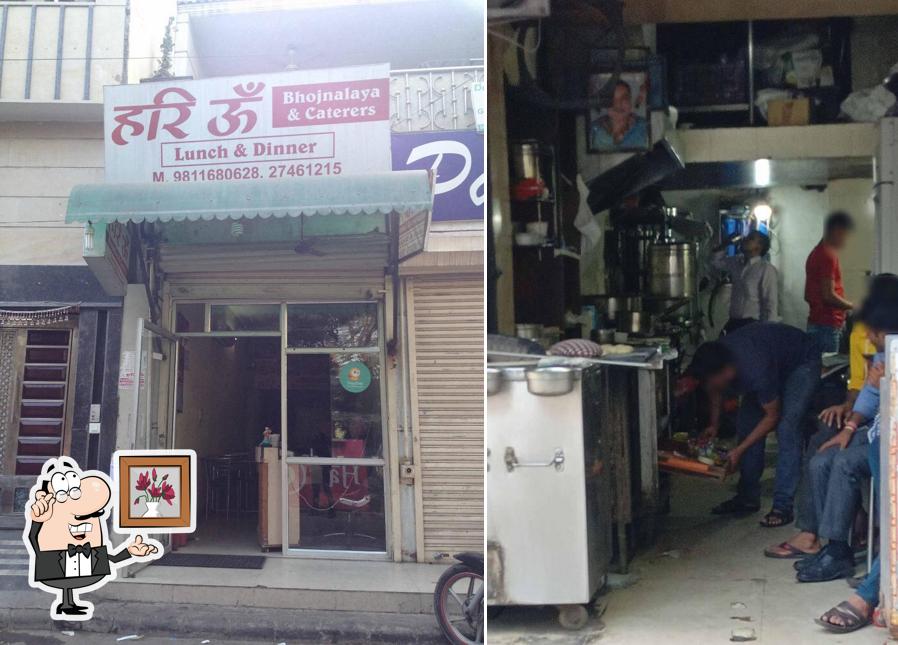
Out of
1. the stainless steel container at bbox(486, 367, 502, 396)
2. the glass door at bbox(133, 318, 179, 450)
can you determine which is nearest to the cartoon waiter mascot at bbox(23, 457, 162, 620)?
the glass door at bbox(133, 318, 179, 450)

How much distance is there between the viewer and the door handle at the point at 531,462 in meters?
2.54

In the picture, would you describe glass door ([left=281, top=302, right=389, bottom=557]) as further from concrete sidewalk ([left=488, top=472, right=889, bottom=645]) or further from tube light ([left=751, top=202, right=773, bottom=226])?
tube light ([left=751, top=202, right=773, bottom=226])

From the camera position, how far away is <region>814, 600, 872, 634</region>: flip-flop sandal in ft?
8.23

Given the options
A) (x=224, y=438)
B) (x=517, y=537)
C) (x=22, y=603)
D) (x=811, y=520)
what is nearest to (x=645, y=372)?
(x=811, y=520)

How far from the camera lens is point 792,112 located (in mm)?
4617

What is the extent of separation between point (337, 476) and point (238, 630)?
1.54 feet

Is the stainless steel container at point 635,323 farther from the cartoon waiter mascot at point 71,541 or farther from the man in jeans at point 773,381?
the cartoon waiter mascot at point 71,541

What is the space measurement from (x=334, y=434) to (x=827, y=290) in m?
2.56

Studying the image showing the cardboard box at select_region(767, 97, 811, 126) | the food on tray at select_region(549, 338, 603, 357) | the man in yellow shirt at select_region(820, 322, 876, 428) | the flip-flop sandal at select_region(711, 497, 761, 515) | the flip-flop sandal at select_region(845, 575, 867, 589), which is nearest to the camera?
the food on tray at select_region(549, 338, 603, 357)

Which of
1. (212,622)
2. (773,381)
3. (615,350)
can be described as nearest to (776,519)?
(773,381)

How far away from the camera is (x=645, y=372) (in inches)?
136

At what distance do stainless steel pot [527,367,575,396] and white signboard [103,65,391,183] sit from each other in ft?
2.15

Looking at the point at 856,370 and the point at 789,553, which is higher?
the point at 856,370

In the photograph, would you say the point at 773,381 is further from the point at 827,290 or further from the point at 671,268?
the point at 671,268
